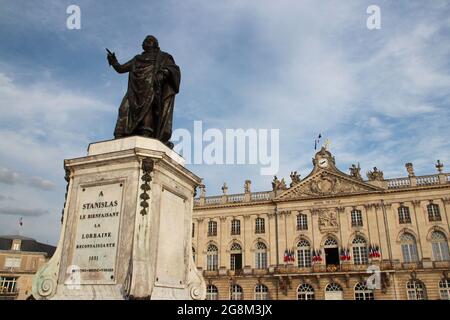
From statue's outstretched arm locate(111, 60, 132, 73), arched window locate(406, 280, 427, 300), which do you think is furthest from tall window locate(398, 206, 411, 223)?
statue's outstretched arm locate(111, 60, 132, 73)

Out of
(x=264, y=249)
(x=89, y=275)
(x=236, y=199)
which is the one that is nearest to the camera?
(x=89, y=275)

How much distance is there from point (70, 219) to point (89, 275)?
0.91 metres

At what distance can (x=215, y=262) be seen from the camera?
39.8 metres

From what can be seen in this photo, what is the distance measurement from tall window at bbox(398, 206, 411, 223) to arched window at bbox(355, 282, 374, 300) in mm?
6733

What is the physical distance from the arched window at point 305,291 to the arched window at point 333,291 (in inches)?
52.7

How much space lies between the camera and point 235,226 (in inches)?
1578

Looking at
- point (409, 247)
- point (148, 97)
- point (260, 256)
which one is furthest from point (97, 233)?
point (260, 256)

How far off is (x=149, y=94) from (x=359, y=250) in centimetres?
3309

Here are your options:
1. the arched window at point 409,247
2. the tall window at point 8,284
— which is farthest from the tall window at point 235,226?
the tall window at point 8,284

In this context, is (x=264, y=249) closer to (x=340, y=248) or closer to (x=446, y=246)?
(x=340, y=248)

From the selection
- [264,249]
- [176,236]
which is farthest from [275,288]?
[176,236]

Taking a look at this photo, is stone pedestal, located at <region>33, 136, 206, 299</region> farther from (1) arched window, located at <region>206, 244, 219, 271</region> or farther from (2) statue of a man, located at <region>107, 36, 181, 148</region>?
(1) arched window, located at <region>206, 244, 219, 271</region>

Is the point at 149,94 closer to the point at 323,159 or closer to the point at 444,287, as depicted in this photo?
the point at 444,287
